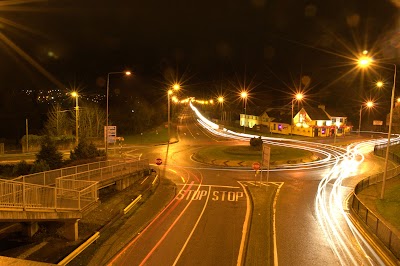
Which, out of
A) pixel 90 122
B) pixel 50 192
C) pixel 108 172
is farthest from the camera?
pixel 90 122

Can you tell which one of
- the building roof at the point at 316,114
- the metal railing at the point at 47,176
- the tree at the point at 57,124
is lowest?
the metal railing at the point at 47,176

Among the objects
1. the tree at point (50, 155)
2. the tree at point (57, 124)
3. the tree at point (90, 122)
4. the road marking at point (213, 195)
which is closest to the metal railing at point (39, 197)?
the road marking at point (213, 195)

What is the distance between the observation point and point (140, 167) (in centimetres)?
2978

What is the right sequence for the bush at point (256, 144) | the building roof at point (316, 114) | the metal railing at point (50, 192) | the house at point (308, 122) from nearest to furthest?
the metal railing at point (50, 192) → the bush at point (256, 144) → the house at point (308, 122) → the building roof at point (316, 114)

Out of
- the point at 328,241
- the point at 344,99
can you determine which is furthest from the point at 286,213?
the point at 344,99

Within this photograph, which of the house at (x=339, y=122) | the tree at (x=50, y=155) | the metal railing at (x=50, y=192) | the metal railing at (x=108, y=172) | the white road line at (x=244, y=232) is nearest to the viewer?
the metal railing at (x=50, y=192)

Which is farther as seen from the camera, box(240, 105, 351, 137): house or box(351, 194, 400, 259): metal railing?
box(240, 105, 351, 137): house

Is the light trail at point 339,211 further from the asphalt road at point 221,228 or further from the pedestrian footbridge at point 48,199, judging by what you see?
the pedestrian footbridge at point 48,199

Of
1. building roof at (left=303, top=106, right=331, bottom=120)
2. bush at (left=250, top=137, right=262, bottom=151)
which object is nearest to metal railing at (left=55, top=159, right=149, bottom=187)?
bush at (left=250, top=137, right=262, bottom=151)

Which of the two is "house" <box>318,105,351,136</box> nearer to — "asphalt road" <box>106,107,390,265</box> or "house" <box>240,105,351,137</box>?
"house" <box>240,105,351,137</box>

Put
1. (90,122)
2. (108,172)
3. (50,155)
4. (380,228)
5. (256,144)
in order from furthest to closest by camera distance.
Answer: (90,122) < (256,144) < (50,155) < (108,172) < (380,228)

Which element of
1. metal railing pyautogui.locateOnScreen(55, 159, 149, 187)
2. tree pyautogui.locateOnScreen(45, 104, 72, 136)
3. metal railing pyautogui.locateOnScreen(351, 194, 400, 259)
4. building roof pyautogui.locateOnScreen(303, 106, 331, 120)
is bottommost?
metal railing pyautogui.locateOnScreen(351, 194, 400, 259)

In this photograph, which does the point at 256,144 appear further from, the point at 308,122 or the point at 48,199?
the point at 48,199

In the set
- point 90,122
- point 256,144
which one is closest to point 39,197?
point 256,144
